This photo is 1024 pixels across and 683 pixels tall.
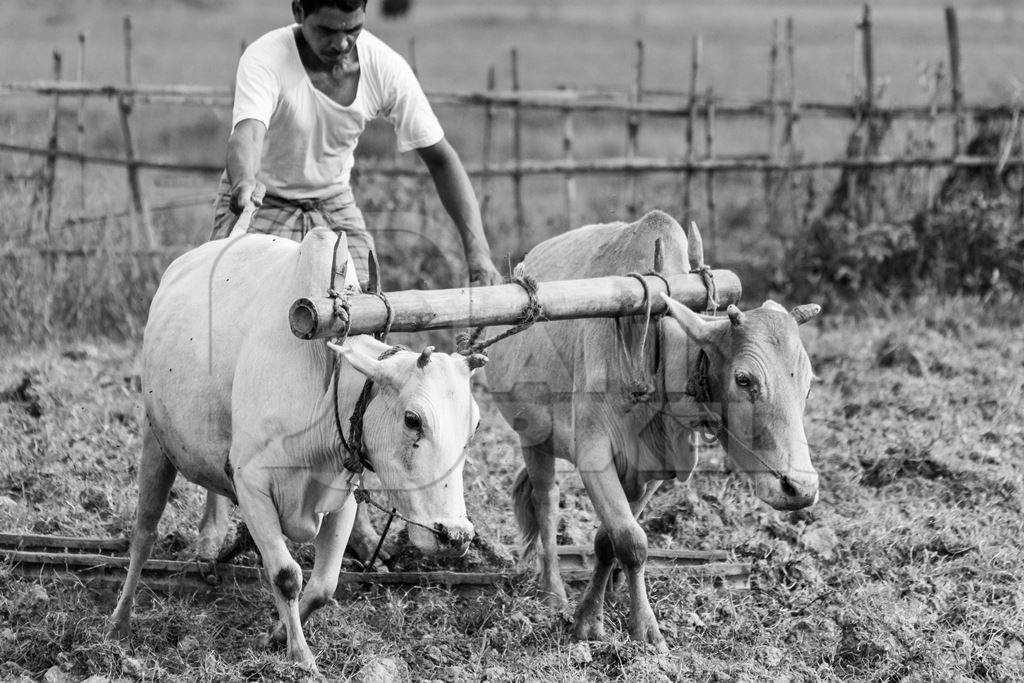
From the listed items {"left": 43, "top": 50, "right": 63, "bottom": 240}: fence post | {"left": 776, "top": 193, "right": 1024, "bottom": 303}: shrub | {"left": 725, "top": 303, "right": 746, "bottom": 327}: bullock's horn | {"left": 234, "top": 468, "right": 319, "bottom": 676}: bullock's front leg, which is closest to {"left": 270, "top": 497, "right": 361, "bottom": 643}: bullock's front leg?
{"left": 234, "top": 468, "right": 319, "bottom": 676}: bullock's front leg

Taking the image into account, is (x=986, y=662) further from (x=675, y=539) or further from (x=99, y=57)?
(x=99, y=57)

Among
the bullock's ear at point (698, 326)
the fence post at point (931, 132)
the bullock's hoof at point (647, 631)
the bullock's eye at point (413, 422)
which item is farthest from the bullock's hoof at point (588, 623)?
the fence post at point (931, 132)

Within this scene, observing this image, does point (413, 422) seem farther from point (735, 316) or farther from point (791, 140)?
point (791, 140)

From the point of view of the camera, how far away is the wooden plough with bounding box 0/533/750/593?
464cm

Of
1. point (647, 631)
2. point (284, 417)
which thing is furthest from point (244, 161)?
point (647, 631)

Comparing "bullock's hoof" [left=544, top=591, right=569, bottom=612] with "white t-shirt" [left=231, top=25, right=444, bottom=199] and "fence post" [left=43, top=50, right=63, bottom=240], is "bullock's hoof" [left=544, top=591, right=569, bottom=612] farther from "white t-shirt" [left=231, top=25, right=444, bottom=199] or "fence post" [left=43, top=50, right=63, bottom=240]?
"fence post" [left=43, top=50, right=63, bottom=240]

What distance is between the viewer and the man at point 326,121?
15.1 ft

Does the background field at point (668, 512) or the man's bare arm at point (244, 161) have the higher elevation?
the man's bare arm at point (244, 161)

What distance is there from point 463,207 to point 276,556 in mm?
1492

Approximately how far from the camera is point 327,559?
409 cm

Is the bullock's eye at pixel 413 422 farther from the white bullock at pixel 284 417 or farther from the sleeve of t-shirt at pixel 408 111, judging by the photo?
the sleeve of t-shirt at pixel 408 111

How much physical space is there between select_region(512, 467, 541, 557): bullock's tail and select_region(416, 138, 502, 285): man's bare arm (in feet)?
2.58

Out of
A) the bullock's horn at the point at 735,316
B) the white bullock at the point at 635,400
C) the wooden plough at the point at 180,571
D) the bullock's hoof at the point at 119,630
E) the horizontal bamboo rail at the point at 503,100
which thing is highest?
the horizontal bamboo rail at the point at 503,100

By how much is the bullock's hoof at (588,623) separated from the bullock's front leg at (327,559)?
858 mm
